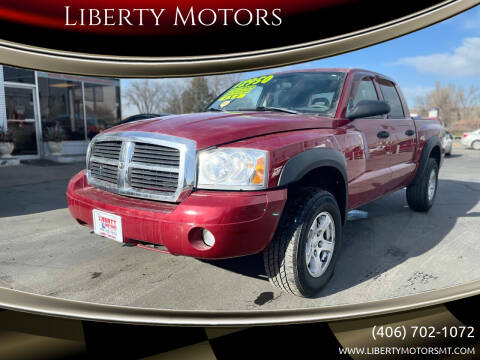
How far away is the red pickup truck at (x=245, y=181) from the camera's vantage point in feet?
6.74

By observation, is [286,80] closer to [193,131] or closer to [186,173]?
[193,131]

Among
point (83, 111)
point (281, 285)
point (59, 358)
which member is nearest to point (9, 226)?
point (59, 358)

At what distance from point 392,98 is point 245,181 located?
291 cm

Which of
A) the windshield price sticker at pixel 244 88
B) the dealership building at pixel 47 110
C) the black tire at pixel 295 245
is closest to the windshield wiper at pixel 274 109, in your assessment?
the windshield price sticker at pixel 244 88

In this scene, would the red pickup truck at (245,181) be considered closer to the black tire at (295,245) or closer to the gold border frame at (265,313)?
the black tire at (295,245)

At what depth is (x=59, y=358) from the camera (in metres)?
1.82

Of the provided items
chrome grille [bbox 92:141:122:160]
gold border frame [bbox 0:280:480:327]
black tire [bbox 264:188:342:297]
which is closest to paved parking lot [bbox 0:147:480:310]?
black tire [bbox 264:188:342:297]

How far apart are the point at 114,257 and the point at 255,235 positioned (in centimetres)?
169

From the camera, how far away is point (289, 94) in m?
3.20

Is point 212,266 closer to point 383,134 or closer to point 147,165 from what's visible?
point 147,165

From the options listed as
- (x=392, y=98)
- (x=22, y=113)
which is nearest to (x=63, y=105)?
(x=22, y=113)

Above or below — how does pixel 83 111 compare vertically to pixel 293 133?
above

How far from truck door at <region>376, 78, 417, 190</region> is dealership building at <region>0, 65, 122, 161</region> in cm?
663

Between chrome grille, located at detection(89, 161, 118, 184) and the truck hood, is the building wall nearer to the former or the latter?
chrome grille, located at detection(89, 161, 118, 184)
